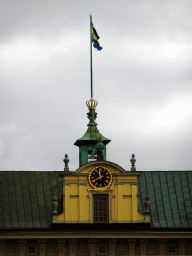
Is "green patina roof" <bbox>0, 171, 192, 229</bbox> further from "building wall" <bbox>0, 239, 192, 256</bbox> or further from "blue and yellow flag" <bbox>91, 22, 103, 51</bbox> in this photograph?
"blue and yellow flag" <bbox>91, 22, 103, 51</bbox>

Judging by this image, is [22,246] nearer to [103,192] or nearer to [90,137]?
[103,192]

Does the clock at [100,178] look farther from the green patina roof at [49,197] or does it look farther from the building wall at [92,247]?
the building wall at [92,247]

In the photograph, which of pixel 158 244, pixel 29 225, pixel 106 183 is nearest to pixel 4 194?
pixel 29 225

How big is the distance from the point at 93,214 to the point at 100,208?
0.84 m

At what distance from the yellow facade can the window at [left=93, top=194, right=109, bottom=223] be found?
35cm

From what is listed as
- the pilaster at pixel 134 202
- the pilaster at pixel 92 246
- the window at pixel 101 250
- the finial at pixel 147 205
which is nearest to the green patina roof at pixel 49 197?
the finial at pixel 147 205

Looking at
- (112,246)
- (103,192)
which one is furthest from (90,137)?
(112,246)

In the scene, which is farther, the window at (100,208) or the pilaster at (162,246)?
the window at (100,208)

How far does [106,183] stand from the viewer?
7875 centimetres

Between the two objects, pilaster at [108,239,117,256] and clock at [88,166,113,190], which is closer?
pilaster at [108,239,117,256]

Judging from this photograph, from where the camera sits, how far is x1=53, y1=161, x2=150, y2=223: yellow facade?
7800cm

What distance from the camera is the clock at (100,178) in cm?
7850

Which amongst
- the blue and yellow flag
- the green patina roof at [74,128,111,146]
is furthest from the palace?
the blue and yellow flag

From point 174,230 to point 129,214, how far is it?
3993 mm
